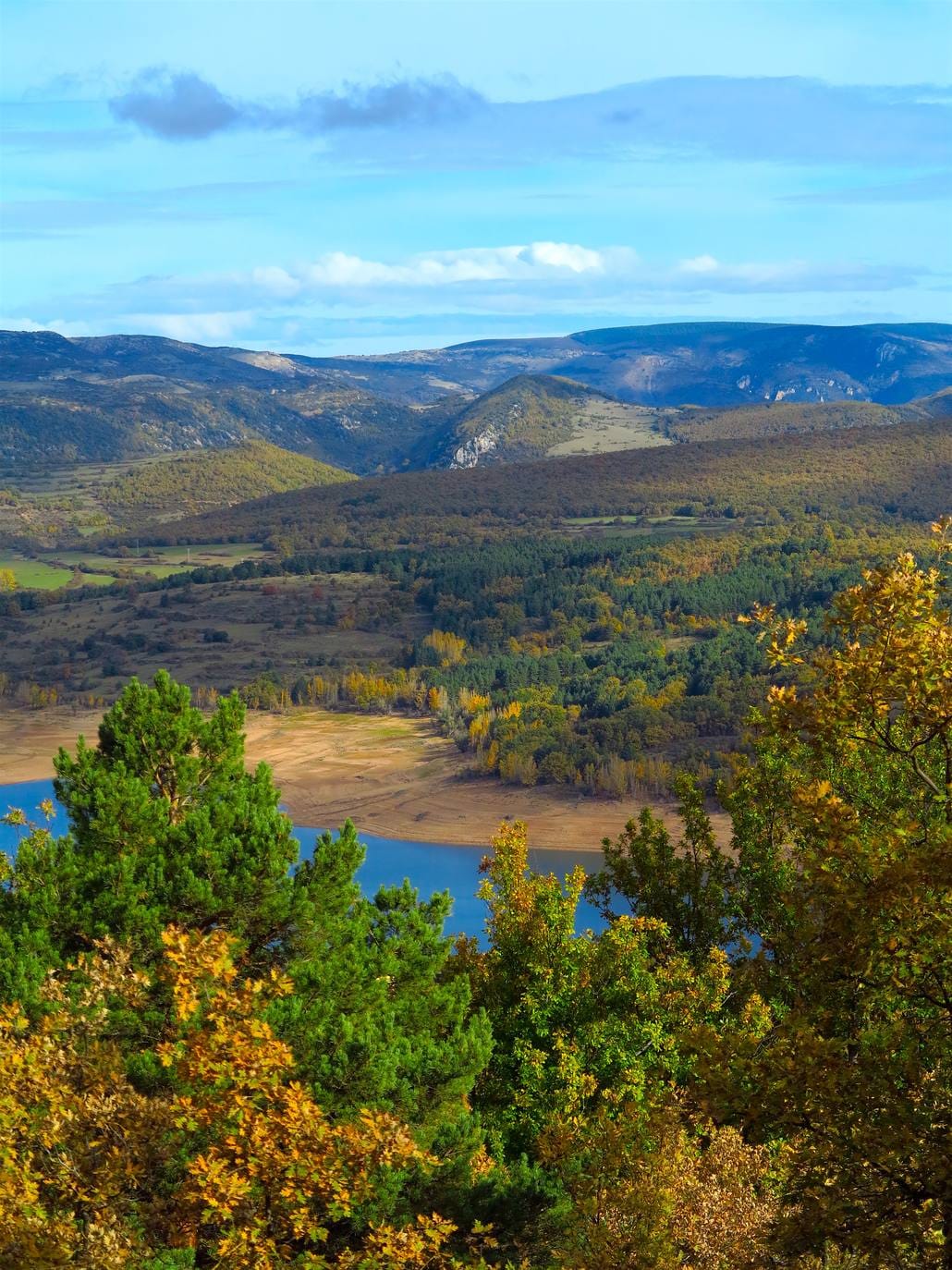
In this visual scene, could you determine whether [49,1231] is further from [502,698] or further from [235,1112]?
[502,698]

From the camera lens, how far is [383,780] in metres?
114

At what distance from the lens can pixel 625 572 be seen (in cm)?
18525

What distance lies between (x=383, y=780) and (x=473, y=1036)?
315 feet

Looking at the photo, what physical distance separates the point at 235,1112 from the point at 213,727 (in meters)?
10.7

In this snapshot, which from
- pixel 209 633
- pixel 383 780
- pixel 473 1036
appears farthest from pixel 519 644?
pixel 473 1036

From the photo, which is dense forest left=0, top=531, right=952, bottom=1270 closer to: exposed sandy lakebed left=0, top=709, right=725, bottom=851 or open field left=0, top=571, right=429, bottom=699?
exposed sandy lakebed left=0, top=709, right=725, bottom=851

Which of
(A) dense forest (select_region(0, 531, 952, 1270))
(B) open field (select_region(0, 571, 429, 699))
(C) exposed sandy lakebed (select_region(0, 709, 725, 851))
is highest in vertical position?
(A) dense forest (select_region(0, 531, 952, 1270))

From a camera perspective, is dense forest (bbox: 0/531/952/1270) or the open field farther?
the open field

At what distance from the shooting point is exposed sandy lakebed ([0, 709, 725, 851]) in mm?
101062

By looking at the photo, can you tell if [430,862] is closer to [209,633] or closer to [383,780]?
[383,780]

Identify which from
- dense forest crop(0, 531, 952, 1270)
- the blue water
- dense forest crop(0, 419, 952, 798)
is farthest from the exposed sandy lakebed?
dense forest crop(0, 531, 952, 1270)

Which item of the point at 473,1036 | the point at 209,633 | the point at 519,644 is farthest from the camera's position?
the point at 209,633

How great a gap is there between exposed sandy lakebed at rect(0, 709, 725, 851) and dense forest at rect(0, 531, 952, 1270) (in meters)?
73.9

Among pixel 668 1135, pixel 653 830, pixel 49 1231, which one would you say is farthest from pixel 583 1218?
pixel 653 830
